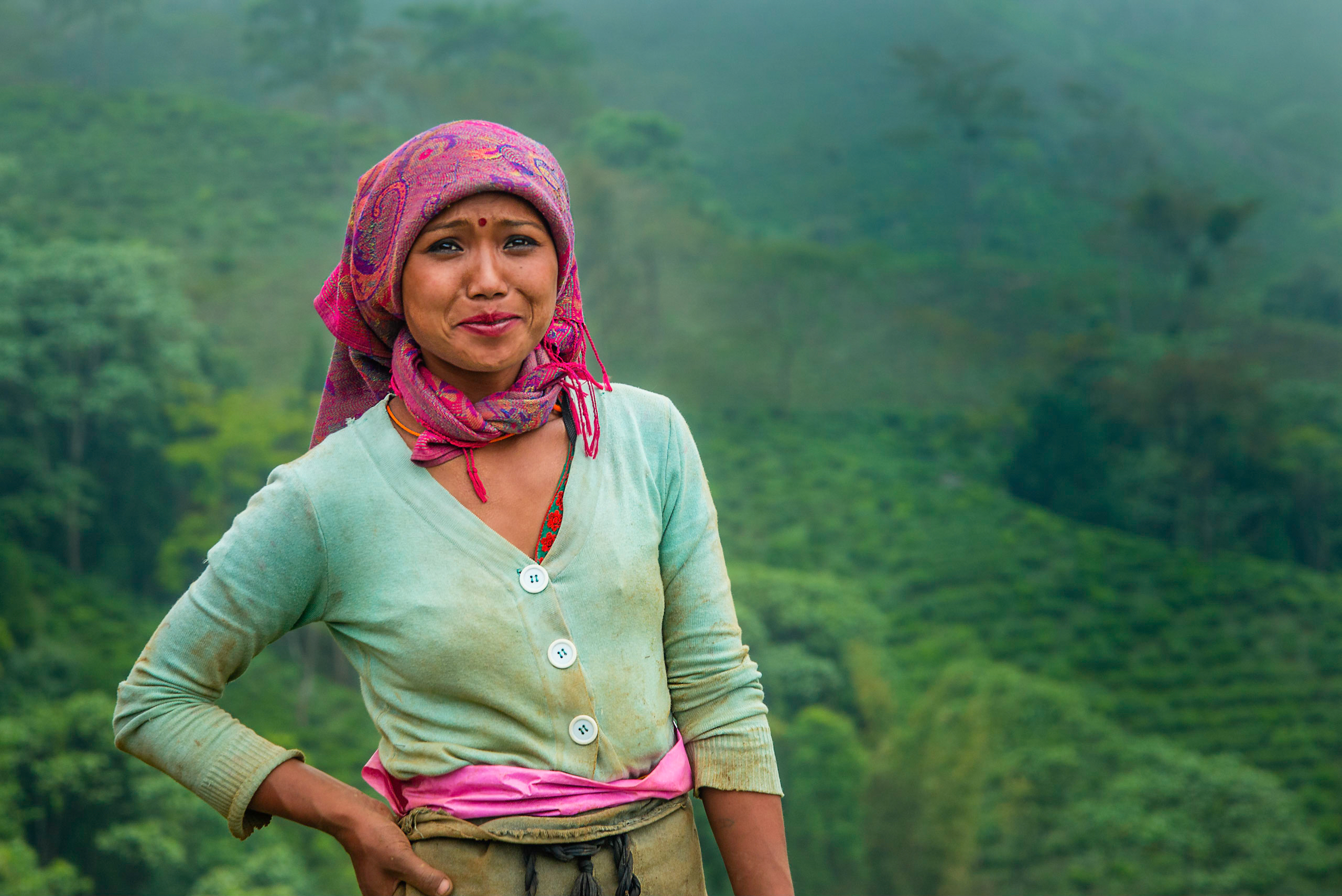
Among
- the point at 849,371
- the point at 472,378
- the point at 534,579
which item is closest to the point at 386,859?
the point at 534,579

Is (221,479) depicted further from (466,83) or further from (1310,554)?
(1310,554)

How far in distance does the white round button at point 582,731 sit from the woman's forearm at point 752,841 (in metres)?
0.14

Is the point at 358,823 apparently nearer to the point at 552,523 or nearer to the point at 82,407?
the point at 552,523

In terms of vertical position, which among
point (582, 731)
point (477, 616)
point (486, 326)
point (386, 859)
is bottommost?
point (386, 859)

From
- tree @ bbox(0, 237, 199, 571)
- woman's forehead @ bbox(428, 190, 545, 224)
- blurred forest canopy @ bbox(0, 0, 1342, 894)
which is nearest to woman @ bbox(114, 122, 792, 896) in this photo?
woman's forehead @ bbox(428, 190, 545, 224)

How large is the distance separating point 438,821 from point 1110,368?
19487 mm

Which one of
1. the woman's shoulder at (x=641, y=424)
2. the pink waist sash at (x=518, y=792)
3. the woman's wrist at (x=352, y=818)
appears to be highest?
the woman's shoulder at (x=641, y=424)

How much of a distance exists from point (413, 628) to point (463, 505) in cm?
13

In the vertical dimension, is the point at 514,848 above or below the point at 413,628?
below

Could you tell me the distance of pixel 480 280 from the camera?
1.20m

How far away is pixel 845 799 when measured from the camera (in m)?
14.7

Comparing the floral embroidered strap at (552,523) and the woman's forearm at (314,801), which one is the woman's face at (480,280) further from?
the woman's forearm at (314,801)

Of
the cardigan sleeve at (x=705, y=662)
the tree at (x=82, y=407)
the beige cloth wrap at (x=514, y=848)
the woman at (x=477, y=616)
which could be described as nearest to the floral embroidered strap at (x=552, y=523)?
the woman at (x=477, y=616)

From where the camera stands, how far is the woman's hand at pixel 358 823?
3.82ft
